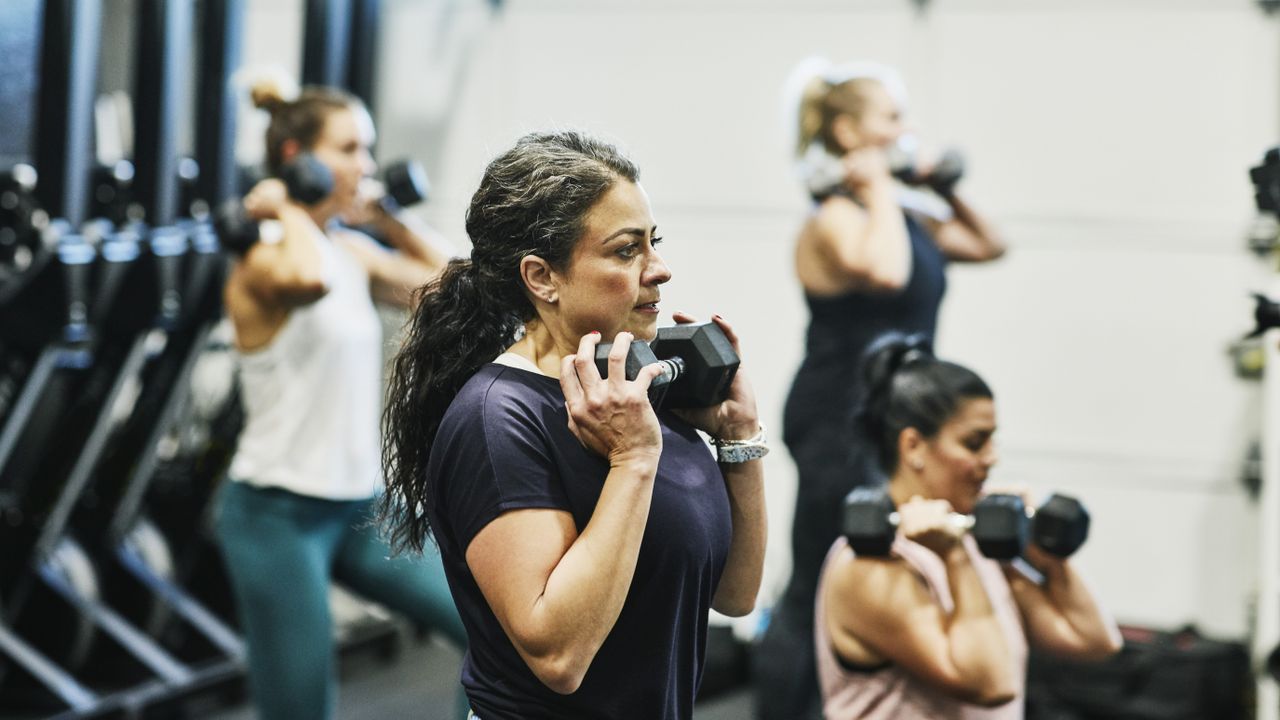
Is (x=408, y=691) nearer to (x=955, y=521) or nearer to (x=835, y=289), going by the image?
(x=835, y=289)

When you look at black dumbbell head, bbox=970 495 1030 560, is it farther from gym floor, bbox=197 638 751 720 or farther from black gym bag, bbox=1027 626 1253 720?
gym floor, bbox=197 638 751 720

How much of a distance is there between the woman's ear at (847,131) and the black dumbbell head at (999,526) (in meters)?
1.19

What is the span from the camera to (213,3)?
4.05 m

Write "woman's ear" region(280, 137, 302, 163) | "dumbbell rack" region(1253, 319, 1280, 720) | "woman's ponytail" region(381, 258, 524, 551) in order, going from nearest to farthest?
"woman's ponytail" region(381, 258, 524, 551) < "woman's ear" region(280, 137, 302, 163) < "dumbbell rack" region(1253, 319, 1280, 720)

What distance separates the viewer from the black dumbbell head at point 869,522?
215cm

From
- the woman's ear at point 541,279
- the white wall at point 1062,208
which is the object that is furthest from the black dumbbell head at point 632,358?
the white wall at point 1062,208

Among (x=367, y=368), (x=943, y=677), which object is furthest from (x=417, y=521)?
(x=367, y=368)

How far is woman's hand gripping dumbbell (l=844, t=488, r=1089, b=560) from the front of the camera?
2.13 metres

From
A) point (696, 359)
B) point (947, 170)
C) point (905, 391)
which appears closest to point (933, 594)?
point (905, 391)

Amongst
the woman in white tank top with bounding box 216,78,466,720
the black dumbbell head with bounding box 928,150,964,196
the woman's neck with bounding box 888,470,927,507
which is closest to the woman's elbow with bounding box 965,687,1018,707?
the woman's neck with bounding box 888,470,927,507

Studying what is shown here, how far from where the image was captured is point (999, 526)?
213 cm

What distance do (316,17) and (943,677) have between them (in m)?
3.08

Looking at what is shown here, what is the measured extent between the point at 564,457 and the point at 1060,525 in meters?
1.07

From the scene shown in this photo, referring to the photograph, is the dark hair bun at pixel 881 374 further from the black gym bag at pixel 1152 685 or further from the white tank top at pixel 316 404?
the black gym bag at pixel 1152 685
